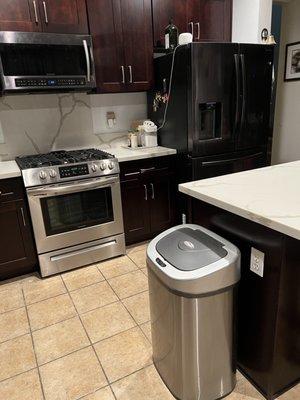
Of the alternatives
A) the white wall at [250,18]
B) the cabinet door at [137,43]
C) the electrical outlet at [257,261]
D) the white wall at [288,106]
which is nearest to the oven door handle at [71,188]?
the cabinet door at [137,43]

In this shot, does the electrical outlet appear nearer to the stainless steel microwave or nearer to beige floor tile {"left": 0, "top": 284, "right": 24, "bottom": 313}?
beige floor tile {"left": 0, "top": 284, "right": 24, "bottom": 313}

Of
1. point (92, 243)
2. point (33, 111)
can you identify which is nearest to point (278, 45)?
point (33, 111)

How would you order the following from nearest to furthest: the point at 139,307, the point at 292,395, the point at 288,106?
1. the point at 292,395
2. the point at 139,307
3. the point at 288,106

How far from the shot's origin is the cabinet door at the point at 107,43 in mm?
2529

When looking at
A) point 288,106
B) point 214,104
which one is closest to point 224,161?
point 214,104

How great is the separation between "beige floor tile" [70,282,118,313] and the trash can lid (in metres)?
1.08

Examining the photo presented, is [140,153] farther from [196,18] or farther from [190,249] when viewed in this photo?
[190,249]

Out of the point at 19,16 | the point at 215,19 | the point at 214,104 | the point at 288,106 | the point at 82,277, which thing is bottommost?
the point at 82,277

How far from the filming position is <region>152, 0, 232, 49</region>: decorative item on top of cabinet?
2795 millimetres

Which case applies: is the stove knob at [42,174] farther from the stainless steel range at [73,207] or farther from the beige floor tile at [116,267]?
the beige floor tile at [116,267]

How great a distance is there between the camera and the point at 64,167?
237cm

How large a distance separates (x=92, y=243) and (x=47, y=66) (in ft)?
5.03

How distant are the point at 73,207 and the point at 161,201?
35.5 inches

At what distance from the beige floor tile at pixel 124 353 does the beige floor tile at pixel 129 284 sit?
41cm
